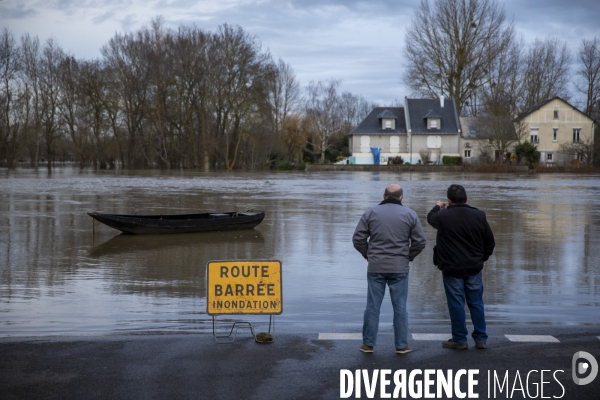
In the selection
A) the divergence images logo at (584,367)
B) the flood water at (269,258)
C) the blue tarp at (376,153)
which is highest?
the blue tarp at (376,153)

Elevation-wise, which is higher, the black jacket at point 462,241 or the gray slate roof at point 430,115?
the gray slate roof at point 430,115

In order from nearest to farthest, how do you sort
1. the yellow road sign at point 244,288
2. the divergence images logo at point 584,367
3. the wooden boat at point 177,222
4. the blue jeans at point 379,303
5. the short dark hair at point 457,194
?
the divergence images logo at point 584,367, the blue jeans at point 379,303, the short dark hair at point 457,194, the yellow road sign at point 244,288, the wooden boat at point 177,222

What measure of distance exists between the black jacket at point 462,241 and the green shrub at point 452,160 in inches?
3028

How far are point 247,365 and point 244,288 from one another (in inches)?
50.9

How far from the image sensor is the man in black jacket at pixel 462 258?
292 inches

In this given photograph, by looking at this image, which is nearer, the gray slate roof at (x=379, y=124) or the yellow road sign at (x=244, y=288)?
the yellow road sign at (x=244, y=288)

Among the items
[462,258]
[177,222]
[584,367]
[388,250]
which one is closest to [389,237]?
[388,250]

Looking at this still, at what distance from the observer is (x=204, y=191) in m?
42.2

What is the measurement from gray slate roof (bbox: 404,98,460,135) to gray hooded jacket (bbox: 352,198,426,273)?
→ 81480 millimetres

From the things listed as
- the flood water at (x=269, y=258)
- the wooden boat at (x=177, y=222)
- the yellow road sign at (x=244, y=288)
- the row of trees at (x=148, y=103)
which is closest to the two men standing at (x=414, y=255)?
the yellow road sign at (x=244, y=288)

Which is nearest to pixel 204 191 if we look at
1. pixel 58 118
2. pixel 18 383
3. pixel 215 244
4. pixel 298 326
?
pixel 215 244

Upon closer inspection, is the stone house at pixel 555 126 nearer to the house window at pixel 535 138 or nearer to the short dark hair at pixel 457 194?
the house window at pixel 535 138

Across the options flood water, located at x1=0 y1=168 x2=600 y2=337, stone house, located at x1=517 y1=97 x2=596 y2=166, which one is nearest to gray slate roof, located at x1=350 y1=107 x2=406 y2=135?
stone house, located at x1=517 y1=97 x2=596 y2=166

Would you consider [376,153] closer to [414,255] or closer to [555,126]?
[555,126]
